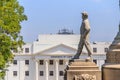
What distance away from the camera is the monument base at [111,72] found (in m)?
18.3

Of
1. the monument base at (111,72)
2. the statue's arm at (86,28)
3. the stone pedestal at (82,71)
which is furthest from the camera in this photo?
the statue's arm at (86,28)

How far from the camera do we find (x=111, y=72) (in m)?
18.6

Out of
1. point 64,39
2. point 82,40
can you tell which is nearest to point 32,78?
point 64,39

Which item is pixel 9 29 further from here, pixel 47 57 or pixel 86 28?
pixel 47 57

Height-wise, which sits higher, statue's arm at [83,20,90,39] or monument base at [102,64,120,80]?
statue's arm at [83,20,90,39]

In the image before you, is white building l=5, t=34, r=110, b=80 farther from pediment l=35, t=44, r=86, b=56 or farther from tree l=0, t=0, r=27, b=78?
tree l=0, t=0, r=27, b=78

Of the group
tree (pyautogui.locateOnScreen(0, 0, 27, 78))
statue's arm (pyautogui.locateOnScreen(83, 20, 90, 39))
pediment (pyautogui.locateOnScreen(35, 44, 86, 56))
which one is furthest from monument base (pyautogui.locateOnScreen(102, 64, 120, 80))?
pediment (pyautogui.locateOnScreen(35, 44, 86, 56))

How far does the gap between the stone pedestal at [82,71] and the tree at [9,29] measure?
1113 centimetres

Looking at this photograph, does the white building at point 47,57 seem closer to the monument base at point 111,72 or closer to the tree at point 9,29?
the tree at point 9,29

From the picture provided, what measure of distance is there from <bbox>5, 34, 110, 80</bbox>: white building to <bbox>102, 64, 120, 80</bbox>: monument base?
63.3 m

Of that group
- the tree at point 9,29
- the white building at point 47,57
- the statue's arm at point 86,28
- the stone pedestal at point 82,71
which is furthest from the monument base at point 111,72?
the white building at point 47,57

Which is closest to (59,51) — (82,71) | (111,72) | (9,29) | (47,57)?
(47,57)

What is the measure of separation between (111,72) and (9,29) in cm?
1479

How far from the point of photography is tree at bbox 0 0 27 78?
31562 mm
